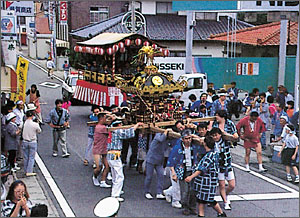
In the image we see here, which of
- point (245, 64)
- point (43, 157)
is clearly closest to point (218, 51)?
point (245, 64)

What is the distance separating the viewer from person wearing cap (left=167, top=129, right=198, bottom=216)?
8.83m

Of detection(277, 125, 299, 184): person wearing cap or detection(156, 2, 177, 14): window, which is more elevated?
detection(156, 2, 177, 14): window

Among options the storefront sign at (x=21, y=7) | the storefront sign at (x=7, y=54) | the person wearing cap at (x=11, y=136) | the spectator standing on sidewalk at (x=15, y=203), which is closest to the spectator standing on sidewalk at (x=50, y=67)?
the storefront sign at (x=7, y=54)

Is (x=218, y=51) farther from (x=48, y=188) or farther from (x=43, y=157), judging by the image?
(x=48, y=188)

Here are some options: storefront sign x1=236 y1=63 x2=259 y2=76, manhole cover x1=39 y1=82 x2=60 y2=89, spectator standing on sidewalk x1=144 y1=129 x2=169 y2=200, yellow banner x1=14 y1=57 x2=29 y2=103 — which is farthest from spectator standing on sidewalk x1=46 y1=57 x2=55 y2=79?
spectator standing on sidewalk x1=144 y1=129 x2=169 y2=200

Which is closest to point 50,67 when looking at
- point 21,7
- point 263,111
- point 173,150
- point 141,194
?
→ point 21,7

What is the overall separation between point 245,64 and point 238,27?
8.02 meters

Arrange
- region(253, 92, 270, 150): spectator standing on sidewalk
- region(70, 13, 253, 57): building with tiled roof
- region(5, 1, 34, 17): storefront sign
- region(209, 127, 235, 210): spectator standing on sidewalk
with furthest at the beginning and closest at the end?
region(70, 13, 253, 57): building with tiled roof
region(5, 1, 34, 17): storefront sign
region(253, 92, 270, 150): spectator standing on sidewalk
region(209, 127, 235, 210): spectator standing on sidewalk

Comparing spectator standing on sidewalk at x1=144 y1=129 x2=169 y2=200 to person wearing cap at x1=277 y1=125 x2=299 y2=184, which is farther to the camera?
person wearing cap at x1=277 y1=125 x2=299 y2=184

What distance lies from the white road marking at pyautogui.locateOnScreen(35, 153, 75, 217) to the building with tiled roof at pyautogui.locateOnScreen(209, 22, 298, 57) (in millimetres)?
15356

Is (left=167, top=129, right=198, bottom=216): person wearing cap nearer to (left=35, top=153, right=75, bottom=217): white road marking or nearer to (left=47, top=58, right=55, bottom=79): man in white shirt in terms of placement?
(left=35, top=153, right=75, bottom=217): white road marking

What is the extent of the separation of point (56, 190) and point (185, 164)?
3.06 metres

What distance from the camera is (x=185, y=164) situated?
29.0 ft

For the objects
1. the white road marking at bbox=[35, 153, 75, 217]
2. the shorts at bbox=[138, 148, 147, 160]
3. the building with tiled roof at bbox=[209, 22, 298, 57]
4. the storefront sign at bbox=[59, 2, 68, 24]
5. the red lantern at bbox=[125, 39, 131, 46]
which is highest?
the storefront sign at bbox=[59, 2, 68, 24]
